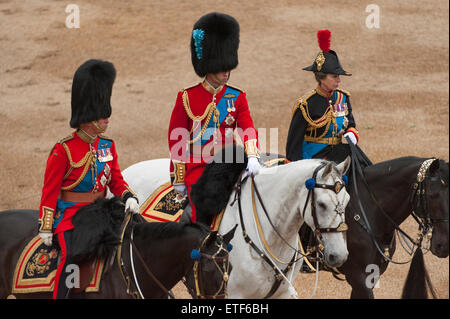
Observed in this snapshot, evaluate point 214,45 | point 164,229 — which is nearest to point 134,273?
A: point 164,229

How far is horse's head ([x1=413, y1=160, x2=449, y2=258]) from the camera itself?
6.77m

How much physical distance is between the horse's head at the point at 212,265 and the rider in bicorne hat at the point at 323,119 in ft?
9.30

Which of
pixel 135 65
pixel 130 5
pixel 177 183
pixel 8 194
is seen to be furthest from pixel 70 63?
pixel 177 183

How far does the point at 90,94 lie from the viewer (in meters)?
5.79

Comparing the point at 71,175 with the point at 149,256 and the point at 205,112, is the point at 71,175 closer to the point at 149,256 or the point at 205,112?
the point at 149,256

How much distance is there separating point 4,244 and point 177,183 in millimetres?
1703

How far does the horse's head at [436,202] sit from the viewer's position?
6.77m

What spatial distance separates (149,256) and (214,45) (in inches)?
89.4

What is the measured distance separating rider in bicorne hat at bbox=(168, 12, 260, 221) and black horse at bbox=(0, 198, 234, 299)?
1225 millimetres

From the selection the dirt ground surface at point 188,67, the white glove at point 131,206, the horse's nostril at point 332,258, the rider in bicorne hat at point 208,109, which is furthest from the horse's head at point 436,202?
the dirt ground surface at point 188,67

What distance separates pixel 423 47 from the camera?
70.4 feet

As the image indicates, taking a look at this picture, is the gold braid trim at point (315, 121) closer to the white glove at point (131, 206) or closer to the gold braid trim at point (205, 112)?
the gold braid trim at point (205, 112)

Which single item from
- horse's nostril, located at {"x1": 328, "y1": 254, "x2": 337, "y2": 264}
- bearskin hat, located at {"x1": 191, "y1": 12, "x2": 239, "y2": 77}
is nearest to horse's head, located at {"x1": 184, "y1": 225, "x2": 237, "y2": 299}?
horse's nostril, located at {"x1": 328, "y1": 254, "x2": 337, "y2": 264}

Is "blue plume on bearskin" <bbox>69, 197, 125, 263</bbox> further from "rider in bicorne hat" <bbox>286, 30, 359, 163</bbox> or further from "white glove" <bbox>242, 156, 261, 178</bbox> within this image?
"rider in bicorne hat" <bbox>286, 30, 359, 163</bbox>
